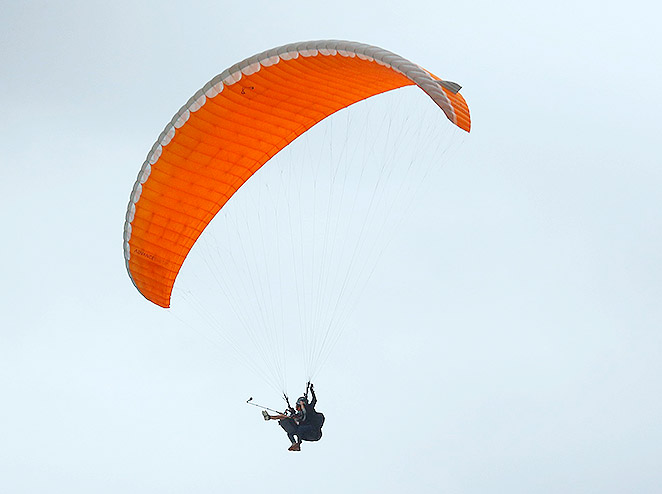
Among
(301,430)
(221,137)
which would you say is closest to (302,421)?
(301,430)

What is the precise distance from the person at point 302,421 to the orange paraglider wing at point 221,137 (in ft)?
11.8

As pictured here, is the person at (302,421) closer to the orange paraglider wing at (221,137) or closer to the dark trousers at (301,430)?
the dark trousers at (301,430)

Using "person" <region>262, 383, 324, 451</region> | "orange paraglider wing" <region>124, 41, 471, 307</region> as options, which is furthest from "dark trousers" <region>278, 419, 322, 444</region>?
"orange paraglider wing" <region>124, 41, 471, 307</region>

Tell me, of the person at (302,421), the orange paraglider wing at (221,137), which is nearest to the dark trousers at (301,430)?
the person at (302,421)

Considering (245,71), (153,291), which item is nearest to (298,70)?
(245,71)

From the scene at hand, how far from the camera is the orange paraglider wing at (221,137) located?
21.8 metres

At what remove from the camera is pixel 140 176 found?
74.9 feet

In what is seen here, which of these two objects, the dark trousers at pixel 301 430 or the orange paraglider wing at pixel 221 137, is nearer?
the orange paraglider wing at pixel 221 137

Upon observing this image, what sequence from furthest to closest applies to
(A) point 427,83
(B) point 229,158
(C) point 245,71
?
(B) point 229,158
(C) point 245,71
(A) point 427,83

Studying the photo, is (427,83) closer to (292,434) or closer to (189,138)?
(189,138)

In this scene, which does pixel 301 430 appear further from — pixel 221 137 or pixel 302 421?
pixel 221 137

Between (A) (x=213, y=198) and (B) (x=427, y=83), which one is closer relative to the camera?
(B) (x=427, y=83)

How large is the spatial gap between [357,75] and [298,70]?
3.86ft

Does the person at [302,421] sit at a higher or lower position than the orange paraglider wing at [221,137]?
lower
